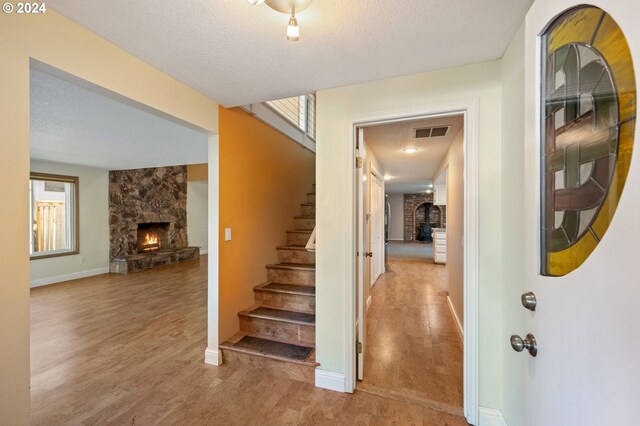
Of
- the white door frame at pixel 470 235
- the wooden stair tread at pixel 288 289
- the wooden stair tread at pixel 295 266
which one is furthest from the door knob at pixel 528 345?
the wooden stair tread at pixel 295 266

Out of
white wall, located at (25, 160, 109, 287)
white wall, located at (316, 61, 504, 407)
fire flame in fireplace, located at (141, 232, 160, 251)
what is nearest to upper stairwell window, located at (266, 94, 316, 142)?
white wall, located at (316, 61, 504, 407)

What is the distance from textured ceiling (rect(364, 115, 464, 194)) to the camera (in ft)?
9.14

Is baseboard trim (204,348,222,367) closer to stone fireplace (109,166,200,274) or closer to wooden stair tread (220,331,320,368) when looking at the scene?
wooden stair tread (220,331,320,368)

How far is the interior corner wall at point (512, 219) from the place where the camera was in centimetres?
138

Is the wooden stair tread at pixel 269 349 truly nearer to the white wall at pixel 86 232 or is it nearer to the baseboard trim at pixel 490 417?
the baseboard trim at pixel 490 417

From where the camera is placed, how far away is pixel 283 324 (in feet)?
8.20

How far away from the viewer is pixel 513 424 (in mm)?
1463

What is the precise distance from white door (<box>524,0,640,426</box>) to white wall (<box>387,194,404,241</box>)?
12312 mm

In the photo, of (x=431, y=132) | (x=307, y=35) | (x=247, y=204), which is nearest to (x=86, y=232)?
(x=247, y=204)

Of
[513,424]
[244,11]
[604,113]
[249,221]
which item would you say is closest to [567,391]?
[604,113]

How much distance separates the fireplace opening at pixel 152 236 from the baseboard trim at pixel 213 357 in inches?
219

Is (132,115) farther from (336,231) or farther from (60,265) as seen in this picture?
(60,265)

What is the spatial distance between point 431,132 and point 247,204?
2.27 meters

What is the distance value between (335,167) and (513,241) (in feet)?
4.10
